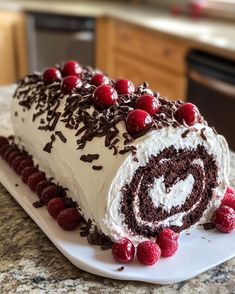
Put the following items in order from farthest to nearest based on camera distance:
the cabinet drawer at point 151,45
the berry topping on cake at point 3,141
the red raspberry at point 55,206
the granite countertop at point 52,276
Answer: the cabinet drawer at point 151,45 → the berry topping on cake at point 3,141 → the red raspberry at point 55,206 → the granite countertop at point 52,276

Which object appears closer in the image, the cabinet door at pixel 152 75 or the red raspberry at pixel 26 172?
the red raspberry at pixel 26 172

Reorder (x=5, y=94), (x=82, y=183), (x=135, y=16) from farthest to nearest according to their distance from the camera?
(x=135, y=16) → (x=5, y=94) → (x=82, y=183)

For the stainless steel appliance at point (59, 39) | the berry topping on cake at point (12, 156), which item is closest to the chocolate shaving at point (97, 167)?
the berry topping on cake at point (12, 156)

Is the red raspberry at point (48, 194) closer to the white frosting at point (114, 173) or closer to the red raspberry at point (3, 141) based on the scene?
the white frosting at point (114, 173)

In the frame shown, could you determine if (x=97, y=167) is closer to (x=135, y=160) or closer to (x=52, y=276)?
(x=135, y=160)

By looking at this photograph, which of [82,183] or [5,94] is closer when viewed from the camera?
[82,183]

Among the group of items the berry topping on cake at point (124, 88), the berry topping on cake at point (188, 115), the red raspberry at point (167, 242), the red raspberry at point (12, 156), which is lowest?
the red raspberry at point (12, 156)

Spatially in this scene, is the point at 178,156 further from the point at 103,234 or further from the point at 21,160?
the point at 21,160

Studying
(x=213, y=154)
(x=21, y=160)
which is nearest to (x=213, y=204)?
(x=213, y=154)
